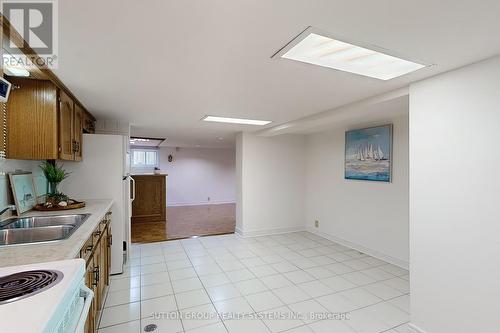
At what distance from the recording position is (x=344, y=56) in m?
1.72

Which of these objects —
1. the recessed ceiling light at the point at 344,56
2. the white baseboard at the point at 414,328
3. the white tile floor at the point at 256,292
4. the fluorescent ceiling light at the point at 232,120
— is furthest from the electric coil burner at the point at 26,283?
the fluorescent ceiling light at the point at 232,120

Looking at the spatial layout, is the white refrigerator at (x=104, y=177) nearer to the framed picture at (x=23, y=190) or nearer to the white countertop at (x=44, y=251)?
the framed picture at (x=23, y=190)

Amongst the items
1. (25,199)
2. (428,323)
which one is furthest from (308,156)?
(25,199)

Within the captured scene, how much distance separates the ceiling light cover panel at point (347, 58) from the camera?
60.5 inches

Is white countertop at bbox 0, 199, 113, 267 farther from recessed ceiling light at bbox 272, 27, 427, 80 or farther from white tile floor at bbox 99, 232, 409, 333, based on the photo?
recessed ceiling light at bbox 272, 27, 427, 80

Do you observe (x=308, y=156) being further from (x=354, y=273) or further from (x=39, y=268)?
(x=39, y=268)

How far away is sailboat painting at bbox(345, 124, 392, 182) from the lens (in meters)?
3.63

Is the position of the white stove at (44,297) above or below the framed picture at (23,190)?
below

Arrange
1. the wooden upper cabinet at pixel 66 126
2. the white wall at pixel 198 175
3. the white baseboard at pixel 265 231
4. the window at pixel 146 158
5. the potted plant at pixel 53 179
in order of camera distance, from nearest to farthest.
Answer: the wooden upper cabinet at pixel 66 126, the potted plant at pixel 53 179, the white baseboard at pixel 265 231, the window at pixel 146 158, the white wall at pixel 198 175

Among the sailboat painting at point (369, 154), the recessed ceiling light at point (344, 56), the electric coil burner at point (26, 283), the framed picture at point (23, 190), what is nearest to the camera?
the electric coil burner at point (26, 283)

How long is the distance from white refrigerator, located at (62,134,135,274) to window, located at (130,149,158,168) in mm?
5870

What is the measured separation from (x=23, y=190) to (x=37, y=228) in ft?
2.07

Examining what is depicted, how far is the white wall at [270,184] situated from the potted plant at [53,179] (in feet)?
9.82

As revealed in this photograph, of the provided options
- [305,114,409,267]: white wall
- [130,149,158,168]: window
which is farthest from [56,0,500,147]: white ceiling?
[130,149,158,168]: window
